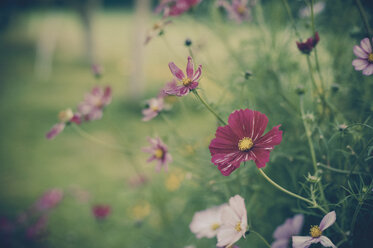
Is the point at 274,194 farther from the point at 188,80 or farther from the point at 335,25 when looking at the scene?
the point at 335,25

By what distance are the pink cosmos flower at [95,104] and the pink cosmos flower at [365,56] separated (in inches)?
21.5

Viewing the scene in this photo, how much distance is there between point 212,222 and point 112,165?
5.26 feet

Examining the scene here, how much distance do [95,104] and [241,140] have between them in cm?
47

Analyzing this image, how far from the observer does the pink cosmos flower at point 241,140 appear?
43 cm

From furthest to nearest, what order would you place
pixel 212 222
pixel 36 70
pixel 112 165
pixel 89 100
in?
pixel 36 70 → pixel 112 165 → pixel 89 100 → pixel 212 222

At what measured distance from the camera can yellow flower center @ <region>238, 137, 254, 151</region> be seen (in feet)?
1.50

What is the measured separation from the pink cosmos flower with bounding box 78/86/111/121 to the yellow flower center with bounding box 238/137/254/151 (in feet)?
1.31

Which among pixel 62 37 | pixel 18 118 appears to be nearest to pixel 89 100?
pixel 18 118

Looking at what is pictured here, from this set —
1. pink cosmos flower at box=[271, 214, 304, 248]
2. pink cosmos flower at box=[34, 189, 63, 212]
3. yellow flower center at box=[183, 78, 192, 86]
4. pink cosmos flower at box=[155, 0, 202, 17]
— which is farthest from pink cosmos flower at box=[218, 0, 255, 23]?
pink cosmos flower at box=[34, 189, 63, 212]

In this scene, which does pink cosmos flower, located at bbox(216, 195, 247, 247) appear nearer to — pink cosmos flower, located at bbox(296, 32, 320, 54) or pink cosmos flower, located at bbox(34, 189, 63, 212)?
pink cosmos flower, located at bbox(296, 32, 320, 54)

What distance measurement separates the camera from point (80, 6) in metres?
3.88

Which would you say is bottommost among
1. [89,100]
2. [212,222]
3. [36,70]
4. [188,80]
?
[36,70]

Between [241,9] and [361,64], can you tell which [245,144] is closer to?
[361,64]

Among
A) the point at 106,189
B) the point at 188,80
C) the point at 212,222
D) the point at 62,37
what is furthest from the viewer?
the point at 62,37
